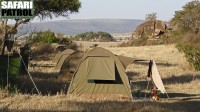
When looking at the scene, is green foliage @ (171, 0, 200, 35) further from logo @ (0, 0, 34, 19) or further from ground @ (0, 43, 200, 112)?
logo @ (0, 0, 34, 19)

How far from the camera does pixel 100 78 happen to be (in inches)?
607

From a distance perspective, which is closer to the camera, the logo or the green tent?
the green tent

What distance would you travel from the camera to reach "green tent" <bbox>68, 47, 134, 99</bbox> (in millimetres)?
15492

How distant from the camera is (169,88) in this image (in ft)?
60.0

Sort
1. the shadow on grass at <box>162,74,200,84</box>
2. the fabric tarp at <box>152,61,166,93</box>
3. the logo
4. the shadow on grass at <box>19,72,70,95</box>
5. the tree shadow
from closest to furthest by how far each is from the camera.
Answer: the shadow on grass at <box>19,72,70,95</box>, the fabric tarp at <box>152,61,166,93</box>, the logo, the shadow on grass at <box>162,74,200,84</box>, the tree shadow

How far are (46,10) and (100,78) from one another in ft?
27.4

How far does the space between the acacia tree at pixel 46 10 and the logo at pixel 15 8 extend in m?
1.75

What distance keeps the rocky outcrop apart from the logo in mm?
39620

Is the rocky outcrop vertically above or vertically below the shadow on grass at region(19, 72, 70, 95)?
above

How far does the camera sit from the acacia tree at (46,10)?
795 inches

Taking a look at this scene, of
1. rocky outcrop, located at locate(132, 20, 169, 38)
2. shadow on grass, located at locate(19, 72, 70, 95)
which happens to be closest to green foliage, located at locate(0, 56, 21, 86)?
shadow on grass, located at locate(19, 72, 70, 95)

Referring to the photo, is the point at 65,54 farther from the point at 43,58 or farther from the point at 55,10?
the point at 43,58

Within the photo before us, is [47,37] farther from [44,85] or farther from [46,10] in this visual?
[44,85]

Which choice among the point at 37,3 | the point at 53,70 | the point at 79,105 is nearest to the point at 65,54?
the point at 53,70
